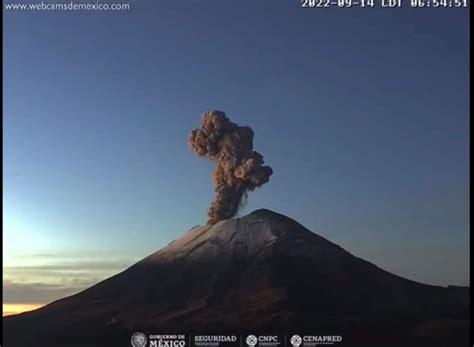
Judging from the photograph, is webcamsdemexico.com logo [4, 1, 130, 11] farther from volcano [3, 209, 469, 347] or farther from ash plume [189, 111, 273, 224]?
volcano [3, 209, 469, 347]

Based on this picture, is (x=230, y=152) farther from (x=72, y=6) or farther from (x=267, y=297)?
(x=72, y=6)

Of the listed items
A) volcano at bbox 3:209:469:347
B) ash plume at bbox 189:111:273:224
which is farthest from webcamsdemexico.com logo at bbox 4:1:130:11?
volcano at bbox 3:209:469:347

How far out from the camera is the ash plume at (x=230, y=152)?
16.7ft

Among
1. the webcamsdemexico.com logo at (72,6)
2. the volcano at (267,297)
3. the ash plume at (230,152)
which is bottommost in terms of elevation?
the volcano at (267,297)

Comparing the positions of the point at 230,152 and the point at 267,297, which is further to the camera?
the point at 230,152

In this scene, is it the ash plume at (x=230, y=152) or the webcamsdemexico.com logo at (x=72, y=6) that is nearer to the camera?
the ash plume at (x=230, y=152)

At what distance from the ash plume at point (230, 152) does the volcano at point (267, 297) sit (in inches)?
5.3

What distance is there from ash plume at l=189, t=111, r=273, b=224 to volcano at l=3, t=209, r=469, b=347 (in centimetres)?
13

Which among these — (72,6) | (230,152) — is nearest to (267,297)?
(230,152)

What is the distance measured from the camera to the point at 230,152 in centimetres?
527

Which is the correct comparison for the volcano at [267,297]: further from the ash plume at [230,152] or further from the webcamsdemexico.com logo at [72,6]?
the webcamsdemexico.com logo at [72,6]

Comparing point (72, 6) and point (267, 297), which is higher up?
point (72, 6)

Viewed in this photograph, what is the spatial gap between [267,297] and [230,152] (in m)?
1.07

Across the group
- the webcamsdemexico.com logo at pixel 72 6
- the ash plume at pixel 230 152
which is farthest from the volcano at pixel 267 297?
the webcamsdemexico.com logo at pixel 72 6
